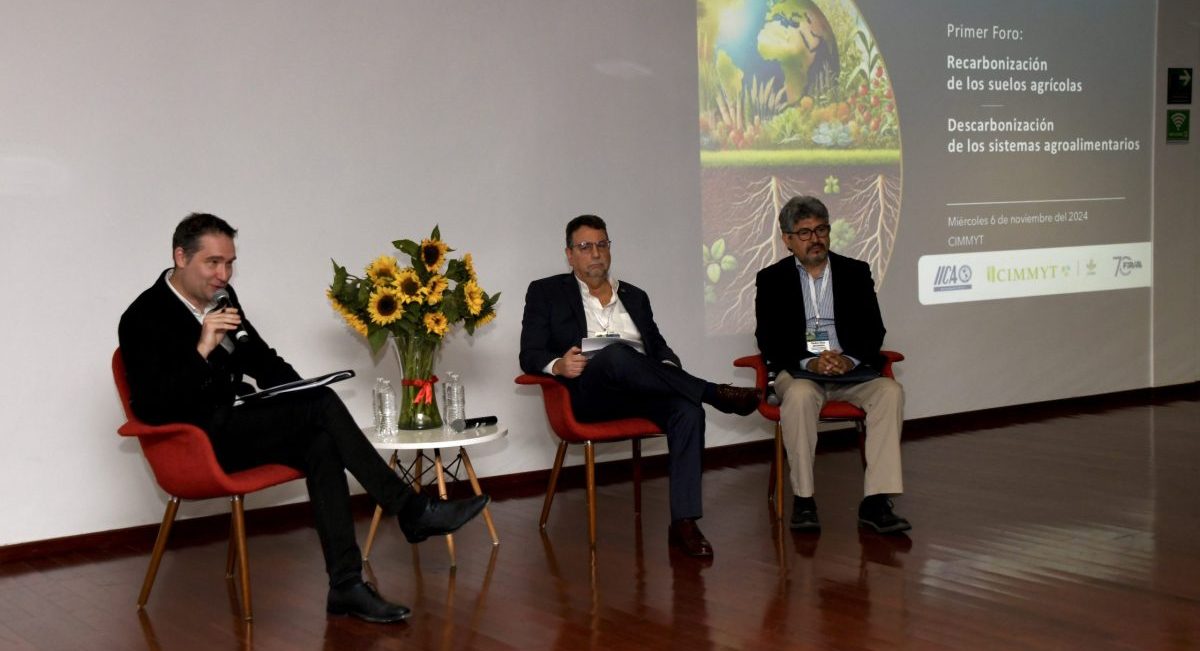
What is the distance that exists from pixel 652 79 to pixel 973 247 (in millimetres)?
2505

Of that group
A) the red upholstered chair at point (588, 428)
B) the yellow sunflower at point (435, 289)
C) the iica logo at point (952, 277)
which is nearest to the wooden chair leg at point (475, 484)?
the red upholstered chair at point (588, 428)

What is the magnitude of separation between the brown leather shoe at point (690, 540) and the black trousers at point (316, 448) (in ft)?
3.53

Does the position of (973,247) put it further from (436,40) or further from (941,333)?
(436,40)

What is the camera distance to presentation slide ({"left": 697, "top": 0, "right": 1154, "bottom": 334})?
685cm

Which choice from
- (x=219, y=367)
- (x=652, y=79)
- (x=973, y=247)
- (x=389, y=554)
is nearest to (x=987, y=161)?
(x=973, y=247)

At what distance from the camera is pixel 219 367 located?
14.1 feet

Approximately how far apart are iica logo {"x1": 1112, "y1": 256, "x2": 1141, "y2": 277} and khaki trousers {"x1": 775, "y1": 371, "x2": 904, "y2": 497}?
13.1 feet

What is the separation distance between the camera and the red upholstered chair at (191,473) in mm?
4035

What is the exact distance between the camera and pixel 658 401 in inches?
197

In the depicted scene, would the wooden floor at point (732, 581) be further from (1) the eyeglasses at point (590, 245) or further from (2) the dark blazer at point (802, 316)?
(1) the eyeglasses at point (590, 245)

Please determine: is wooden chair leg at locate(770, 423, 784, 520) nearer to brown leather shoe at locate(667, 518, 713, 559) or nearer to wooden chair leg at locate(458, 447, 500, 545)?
brown leather shoe at locate(667, 518, 713, 559)

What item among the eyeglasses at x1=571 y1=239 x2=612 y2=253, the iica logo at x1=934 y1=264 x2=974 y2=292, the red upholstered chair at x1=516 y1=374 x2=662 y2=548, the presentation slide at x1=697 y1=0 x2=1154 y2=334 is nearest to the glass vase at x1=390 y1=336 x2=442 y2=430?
the red upholstered chair at x1=516 y1=374 x2=662 y2=548

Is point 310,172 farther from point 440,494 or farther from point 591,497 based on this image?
point 591,497

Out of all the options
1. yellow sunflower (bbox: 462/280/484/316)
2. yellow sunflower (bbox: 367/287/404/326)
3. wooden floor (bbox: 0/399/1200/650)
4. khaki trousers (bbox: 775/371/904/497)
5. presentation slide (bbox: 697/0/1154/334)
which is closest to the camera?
wooden floor (bbox: 0/399/1200/650)
